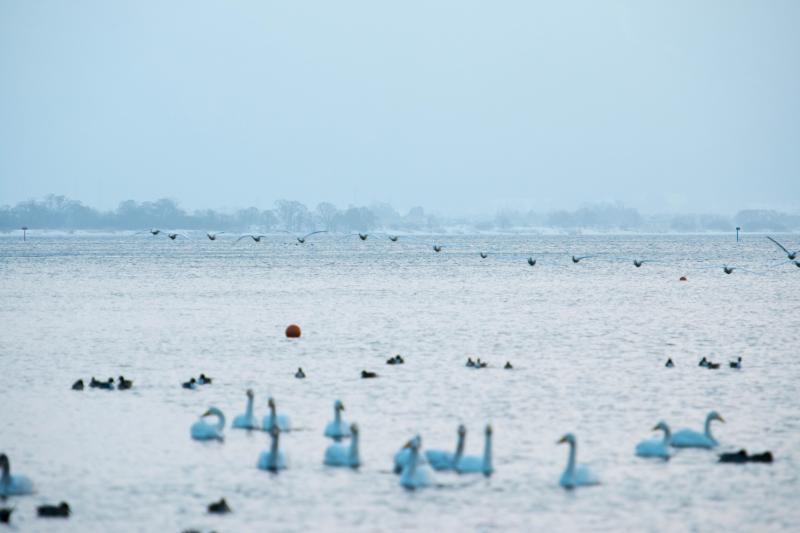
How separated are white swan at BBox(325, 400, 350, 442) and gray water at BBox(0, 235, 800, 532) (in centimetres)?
27

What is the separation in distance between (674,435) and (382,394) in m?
8.83

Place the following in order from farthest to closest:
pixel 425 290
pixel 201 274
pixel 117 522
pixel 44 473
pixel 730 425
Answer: pixel 201 274
pixel 425 290
pixel 730 425
pixel 44 473
pixel 117 522

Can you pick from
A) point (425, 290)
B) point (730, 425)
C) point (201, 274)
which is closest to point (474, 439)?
point (730, 425)

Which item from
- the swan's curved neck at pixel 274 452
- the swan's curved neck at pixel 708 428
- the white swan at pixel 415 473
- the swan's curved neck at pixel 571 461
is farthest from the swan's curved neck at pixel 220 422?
the swan's curved neck at pixel 708 428

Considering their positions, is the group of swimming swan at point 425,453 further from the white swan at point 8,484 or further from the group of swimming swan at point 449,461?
the white swan at point 8,484

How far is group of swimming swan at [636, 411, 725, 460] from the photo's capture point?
22.8 m

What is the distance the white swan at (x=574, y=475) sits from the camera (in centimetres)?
2055

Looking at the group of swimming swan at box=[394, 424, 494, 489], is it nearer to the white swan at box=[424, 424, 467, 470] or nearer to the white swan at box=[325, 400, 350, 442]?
the white swan at box=[424, 424, 467, 470]

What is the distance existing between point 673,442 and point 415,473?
5917mm

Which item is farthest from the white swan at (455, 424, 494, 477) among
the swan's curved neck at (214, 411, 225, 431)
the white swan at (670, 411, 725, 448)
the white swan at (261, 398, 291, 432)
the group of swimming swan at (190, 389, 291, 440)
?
the swan's curved neck at (214, 411, 225, 431)

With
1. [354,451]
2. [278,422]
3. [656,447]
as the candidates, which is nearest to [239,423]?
[278,422]

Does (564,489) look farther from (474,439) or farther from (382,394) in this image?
(382,394)

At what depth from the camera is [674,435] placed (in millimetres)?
23891

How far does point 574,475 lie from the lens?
67.5 ft
